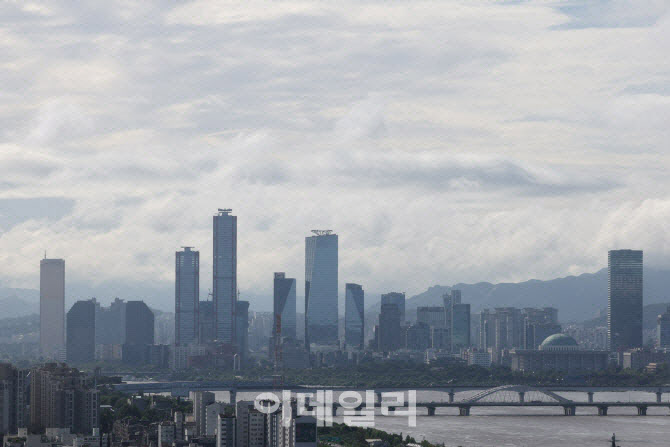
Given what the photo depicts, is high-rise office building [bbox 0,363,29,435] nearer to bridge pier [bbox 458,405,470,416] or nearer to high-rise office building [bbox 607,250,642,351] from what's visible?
bridge pier [bbox 458,405,470,416]

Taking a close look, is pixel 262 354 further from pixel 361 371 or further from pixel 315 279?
pixel 361 371

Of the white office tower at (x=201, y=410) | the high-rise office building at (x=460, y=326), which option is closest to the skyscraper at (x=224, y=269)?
the high-rise office building at (x=460, y=326)

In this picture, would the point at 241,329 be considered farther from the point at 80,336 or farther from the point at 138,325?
the point at 80,336

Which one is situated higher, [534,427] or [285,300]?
[285,300]

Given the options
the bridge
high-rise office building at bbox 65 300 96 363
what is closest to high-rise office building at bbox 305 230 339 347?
high-rise office building at bbox 65 300 96 363

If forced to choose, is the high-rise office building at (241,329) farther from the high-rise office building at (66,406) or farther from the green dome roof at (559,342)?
the high-rise office building at (66,406)

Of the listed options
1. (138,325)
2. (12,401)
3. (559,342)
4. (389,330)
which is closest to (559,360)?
(559,342)
